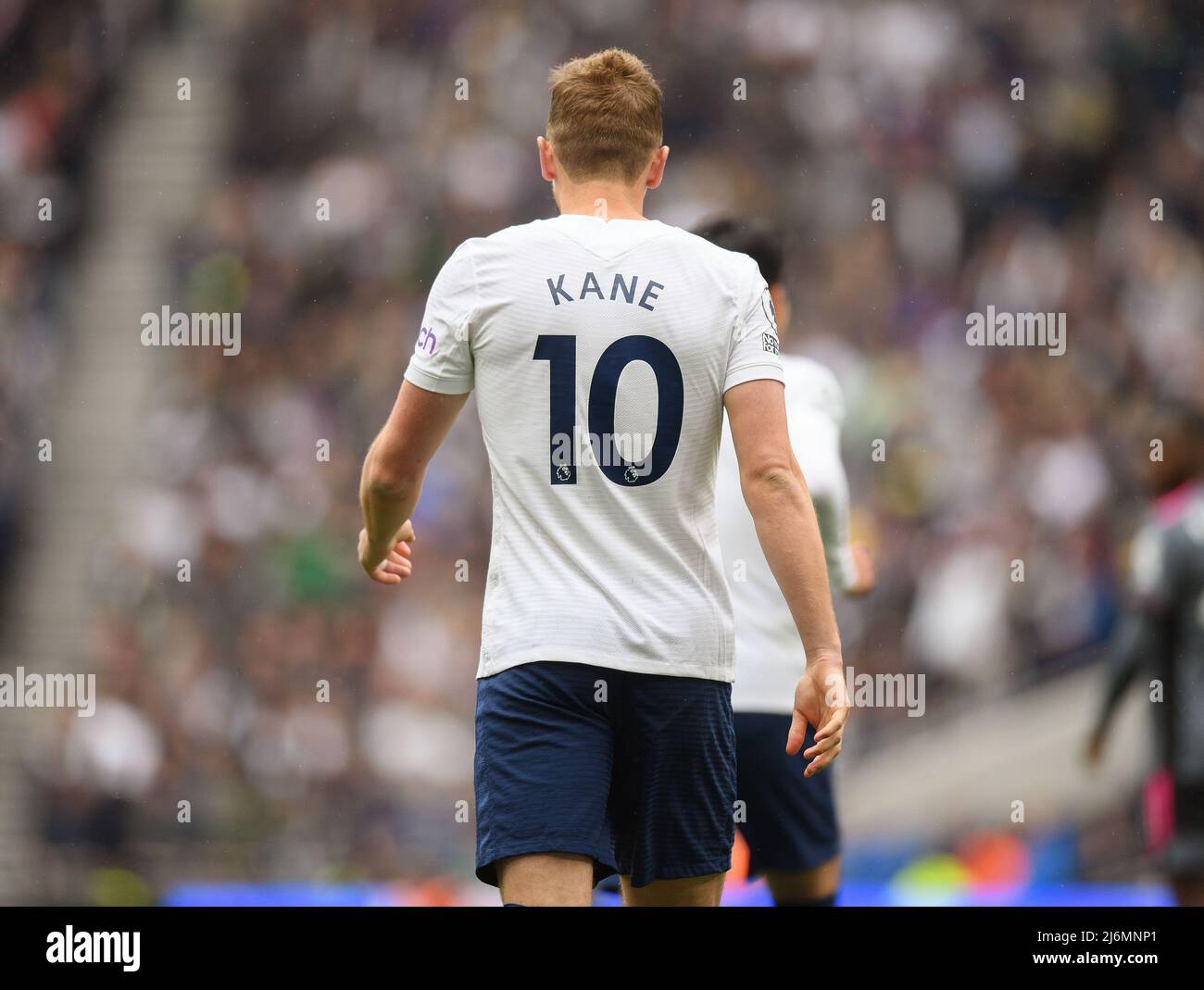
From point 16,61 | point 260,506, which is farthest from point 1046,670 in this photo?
point 16,61

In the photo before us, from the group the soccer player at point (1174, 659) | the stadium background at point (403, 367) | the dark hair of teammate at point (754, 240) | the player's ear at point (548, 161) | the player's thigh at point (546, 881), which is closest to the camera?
the player's thigh at point (546, 881)

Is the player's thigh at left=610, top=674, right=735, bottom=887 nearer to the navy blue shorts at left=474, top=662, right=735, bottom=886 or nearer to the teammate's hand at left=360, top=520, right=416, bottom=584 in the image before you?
the navy blue shorts at left=474, top=662, right=735, bottom=886

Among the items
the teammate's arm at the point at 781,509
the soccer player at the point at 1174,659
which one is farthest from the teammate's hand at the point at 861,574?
the soccer player at the point at 1174,659

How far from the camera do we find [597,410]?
8.79 ft

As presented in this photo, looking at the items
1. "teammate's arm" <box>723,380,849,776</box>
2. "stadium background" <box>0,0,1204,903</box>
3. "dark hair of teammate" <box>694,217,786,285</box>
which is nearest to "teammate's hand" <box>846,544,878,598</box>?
"dark hair of teammate" <box>694,217,786,285</box>

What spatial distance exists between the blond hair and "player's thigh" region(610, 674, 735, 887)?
895mm

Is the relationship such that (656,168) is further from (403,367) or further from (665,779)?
(403,367)

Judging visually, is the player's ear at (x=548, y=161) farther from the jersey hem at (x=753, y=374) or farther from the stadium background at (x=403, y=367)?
the stadium background at (x=403, y=367)

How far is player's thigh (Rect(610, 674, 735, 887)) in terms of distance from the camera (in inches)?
107

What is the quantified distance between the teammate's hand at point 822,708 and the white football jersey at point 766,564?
1.28m

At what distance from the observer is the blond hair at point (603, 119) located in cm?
279

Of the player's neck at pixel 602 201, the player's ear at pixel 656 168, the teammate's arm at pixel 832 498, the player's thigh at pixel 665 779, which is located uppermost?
the player's ear at pixel 656 168
